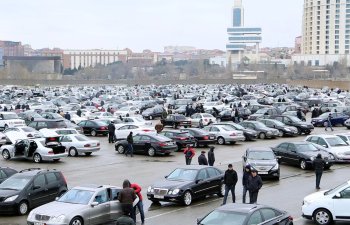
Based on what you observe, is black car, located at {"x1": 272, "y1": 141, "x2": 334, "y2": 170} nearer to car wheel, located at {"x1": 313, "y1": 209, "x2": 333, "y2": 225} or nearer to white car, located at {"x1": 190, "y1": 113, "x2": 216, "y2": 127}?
car wheel, located at {"x1": 313, "y1": 209, "x2": 333, "y2": 225}

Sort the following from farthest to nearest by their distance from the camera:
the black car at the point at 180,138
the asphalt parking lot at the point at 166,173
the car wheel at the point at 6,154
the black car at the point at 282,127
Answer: the black car at the point at 282,127, the black car at the point at 180,138, the car wheel at the point at 6,154, the asphalt parking lot at the point at 166,173

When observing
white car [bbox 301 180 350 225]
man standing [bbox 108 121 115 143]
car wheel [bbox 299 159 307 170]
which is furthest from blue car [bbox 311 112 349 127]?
white car [bbox 301 180 350 225]

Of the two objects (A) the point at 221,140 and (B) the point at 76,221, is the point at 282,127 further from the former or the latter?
(B) the point at 76,221

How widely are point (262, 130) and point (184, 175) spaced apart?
67.1ft

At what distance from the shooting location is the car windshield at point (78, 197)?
17234 mm

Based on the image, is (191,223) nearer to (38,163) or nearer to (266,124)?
(38,163)

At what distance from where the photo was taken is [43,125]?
41.1m

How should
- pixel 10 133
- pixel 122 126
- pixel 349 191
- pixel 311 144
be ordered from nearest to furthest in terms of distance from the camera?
1. pixel 349 191
2. pixel 311 144
3. pixel 10 133
4. pixel 122 126

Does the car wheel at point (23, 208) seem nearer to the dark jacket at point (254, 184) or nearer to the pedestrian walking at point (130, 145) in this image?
the dark jacket at point (254, 184)

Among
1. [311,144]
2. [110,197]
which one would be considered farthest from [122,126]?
[110,197]

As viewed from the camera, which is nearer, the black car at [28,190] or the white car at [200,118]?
the black car at [28,190]

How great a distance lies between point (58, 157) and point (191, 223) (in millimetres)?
13752

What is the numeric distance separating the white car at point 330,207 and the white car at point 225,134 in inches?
793

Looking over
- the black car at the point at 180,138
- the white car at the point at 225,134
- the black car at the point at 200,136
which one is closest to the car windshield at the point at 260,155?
the black car at the point at 180,138
